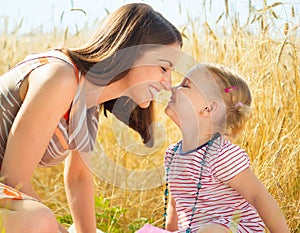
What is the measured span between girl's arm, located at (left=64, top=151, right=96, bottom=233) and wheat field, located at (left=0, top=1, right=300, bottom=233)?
1.66ft

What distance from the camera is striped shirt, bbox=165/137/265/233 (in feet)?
7.50

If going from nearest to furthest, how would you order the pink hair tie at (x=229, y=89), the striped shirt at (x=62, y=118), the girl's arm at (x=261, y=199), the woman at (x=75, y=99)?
the woman at (x=75, y=99)
the striped shirt at (x=62, y=118)
the girl's arm at (x=261, y=199)
the pink hair tie at (x=229, y=89)

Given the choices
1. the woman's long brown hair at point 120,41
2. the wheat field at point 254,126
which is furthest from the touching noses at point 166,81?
the wheat field at point 254,126

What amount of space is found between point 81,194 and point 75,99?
603mm

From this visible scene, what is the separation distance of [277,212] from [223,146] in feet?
1.07

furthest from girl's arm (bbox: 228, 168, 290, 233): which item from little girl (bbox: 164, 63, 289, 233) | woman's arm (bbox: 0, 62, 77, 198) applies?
woman's arm (bbox: 0, 62, 77, 198)

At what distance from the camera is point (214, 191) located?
2.36m

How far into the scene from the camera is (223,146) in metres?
2.34

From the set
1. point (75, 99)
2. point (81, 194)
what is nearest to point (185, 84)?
point (75, 99)

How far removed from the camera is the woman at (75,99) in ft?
6.35

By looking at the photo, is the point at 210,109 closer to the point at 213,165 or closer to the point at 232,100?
the point at 232,100

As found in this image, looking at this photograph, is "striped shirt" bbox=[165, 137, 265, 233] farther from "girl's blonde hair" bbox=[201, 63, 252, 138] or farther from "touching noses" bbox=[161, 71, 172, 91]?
"touching noses" bbox=[161, 71, 172, 91]

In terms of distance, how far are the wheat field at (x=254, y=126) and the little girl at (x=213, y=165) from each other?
45cm

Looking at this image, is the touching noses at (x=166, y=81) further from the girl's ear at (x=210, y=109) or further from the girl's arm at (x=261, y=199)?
the girl's arm at (x=261, y=199)
